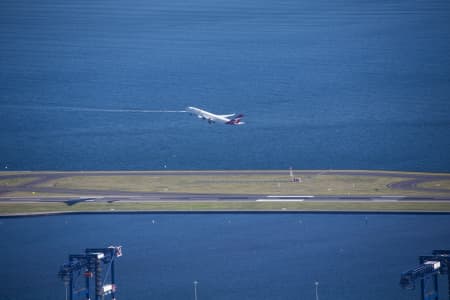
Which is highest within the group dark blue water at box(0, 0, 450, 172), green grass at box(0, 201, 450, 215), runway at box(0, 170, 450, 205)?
dark blue water at box(0, 0, 450, 172)

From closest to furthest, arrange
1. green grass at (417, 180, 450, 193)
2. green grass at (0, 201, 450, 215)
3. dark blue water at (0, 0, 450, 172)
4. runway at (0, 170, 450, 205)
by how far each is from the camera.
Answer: green grass at (0, 201, 450, 215) < runway at (0, 170, 450, 205) < green grass at (417, 180, 450, 193) < dark blue water at (0, 0, 450, 172)

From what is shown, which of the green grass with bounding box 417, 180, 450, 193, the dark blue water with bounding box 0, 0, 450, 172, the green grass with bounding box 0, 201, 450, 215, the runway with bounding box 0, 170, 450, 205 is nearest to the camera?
the green grass with bounding box 0, 201, 450, 215

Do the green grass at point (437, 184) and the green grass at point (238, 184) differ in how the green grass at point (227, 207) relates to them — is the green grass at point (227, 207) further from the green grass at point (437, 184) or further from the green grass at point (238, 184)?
the green grass at point (437, 184)

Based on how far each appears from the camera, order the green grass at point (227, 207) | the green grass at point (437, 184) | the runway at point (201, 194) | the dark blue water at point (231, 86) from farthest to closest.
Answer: the dark blue water at point (231, 86) → the green grass at point (437, 184) → the runway at point (201, 194) → the green grass at point (227, 207)

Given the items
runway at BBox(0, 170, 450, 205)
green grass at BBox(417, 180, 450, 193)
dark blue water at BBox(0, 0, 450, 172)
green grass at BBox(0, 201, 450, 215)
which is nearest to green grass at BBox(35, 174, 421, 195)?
runway at BBox(0, 170, 450, 205)

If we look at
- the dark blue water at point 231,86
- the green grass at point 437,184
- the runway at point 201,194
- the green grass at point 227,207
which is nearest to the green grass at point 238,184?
the runway at point 201,194

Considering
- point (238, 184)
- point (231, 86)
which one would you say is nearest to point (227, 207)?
point (238, 184)

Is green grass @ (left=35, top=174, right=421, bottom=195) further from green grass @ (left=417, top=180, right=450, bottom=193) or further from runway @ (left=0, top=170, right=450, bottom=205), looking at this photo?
green grass @ (left=417, top=180, right=450, bottom=193)

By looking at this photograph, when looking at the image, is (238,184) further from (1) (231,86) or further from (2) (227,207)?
(1) (231,86)

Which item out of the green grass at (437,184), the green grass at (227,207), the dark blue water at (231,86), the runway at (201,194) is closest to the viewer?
the green grass at (227,207)
